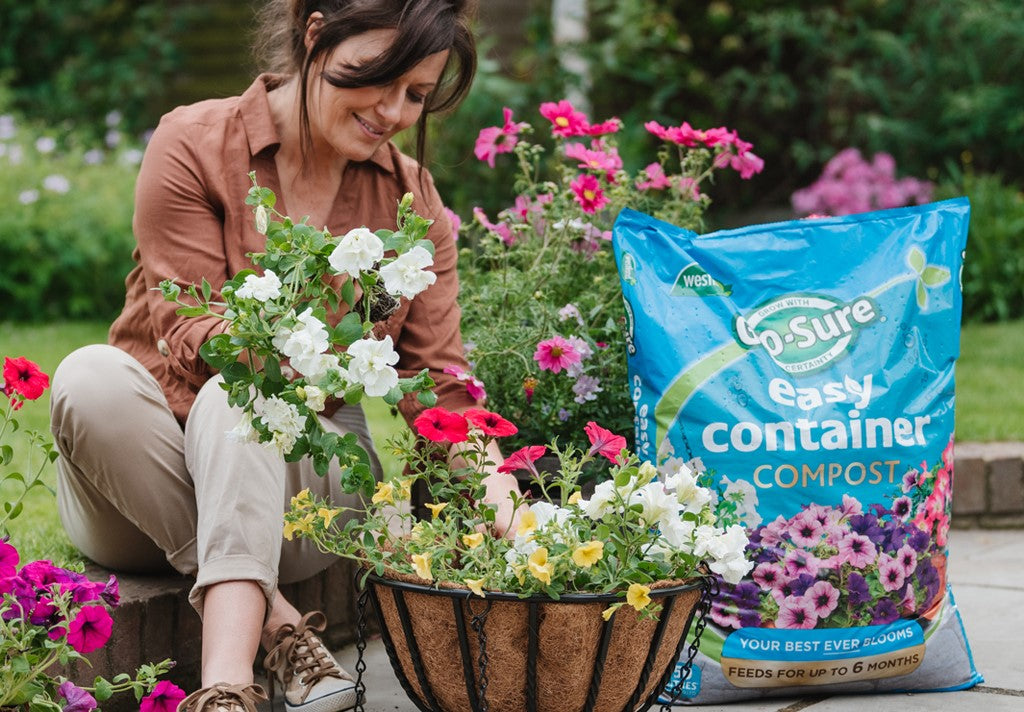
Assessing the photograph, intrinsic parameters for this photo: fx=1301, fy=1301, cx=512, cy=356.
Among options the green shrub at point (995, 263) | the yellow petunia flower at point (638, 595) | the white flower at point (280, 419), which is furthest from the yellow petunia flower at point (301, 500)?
the green shrub at point (995, 263)

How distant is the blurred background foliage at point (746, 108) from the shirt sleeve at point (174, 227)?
2827 mm

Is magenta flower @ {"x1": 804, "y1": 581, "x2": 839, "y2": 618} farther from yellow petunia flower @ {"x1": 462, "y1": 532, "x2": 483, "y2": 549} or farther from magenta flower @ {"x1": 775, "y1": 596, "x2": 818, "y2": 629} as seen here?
yellow petunia flower @ {"x1": 462, "y1": 532, "x2": 483, "y2": 549}

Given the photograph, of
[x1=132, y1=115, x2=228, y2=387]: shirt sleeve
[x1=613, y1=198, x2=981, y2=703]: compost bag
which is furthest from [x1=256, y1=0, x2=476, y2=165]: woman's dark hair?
[x1=613, y1=198, x2=981, y2=703]: compost bag

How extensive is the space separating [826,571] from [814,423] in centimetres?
21

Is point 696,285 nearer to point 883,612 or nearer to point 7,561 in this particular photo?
point 883,612

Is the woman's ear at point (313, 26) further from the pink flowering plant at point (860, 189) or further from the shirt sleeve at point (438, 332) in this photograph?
the pink flowering plant at point (860, 189)

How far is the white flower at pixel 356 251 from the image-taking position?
144 cm

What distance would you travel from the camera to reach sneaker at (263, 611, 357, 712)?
5.80ft

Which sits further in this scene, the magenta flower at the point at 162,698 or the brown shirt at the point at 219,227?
the brown shirt at the point at 219,227

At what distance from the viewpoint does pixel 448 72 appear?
6.71 ft

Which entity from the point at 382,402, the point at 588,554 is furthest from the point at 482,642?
the point at 382,402

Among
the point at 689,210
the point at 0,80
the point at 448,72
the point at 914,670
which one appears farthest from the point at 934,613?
the point at 0,80

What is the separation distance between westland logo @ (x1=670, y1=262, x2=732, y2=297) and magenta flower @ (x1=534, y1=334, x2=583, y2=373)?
0.22m

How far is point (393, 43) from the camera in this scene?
185 centimetres
